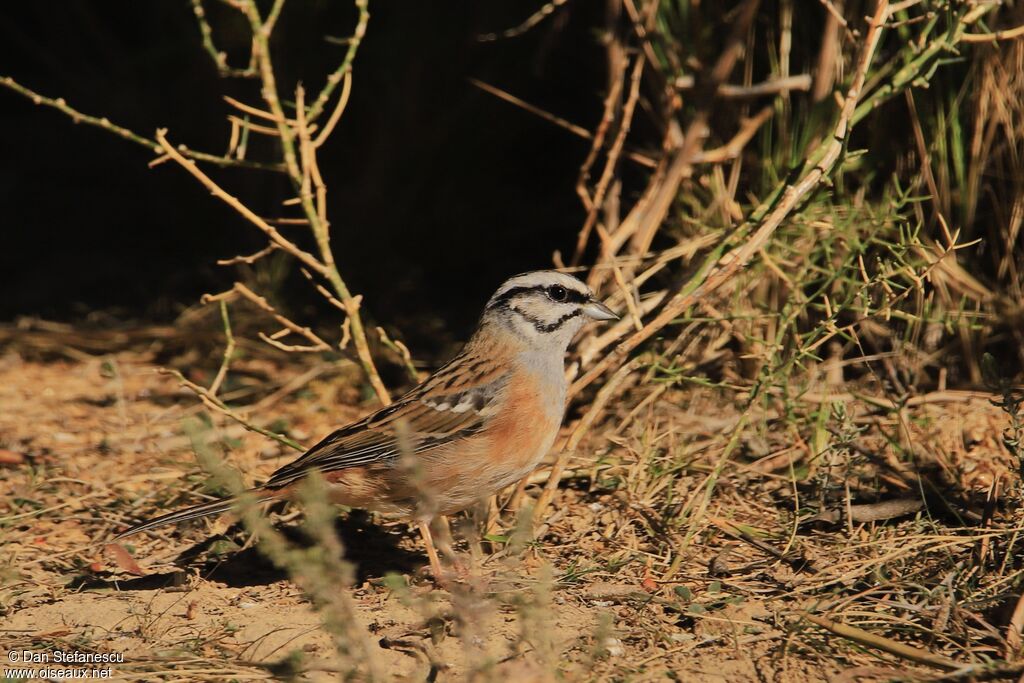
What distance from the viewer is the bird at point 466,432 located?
4.25 metres

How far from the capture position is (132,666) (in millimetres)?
3621

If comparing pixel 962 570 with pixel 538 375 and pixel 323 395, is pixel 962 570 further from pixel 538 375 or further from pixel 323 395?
pixel 323 395

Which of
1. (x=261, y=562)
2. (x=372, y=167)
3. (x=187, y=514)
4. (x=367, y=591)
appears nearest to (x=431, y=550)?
(x=367, y=591)

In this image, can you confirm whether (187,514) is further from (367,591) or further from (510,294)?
(510,294)

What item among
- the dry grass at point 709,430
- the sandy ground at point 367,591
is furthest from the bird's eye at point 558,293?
the sandy ground at point 367,591

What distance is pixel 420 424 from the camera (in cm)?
440

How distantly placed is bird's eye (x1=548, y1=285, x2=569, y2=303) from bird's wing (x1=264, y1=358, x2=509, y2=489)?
0.36m

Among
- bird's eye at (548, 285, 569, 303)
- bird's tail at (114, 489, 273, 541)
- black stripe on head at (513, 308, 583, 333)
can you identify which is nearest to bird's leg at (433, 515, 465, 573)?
bird's tail at (114, 489, 273, 541)

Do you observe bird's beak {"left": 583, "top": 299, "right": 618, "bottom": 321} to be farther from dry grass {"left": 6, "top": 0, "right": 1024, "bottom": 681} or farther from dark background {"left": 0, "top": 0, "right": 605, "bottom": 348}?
dark background {"left": 0, "top": 0, "right": 605, "bottom": 348}

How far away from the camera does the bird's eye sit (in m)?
4.61

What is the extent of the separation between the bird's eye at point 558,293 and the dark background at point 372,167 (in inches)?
85.8

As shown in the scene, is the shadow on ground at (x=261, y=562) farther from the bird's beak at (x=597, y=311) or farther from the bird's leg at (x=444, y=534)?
the bird's beak at (x=597, y=311)

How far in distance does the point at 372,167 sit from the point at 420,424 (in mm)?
3165

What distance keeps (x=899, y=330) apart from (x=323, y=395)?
9.28 ft
